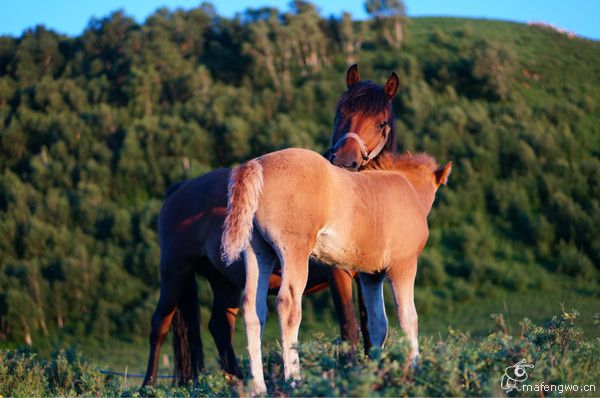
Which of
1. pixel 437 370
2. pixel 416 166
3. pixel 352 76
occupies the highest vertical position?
pixel 352 76

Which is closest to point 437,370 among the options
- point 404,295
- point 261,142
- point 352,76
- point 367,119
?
point 404,295

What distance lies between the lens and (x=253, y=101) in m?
34.7

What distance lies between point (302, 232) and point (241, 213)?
14.8 inches

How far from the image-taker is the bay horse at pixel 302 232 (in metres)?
4.37

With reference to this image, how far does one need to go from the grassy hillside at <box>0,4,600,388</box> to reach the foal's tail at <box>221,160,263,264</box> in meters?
9.40

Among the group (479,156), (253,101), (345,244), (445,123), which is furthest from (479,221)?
(345,244)

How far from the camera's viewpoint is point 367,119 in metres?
6.70

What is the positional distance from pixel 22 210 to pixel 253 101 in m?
12.8

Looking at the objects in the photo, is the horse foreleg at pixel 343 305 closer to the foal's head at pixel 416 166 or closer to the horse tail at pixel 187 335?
the foal's head at pixel 416 166

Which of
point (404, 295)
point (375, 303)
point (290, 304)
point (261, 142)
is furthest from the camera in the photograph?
point (261, 142)

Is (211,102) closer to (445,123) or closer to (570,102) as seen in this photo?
(445,123)

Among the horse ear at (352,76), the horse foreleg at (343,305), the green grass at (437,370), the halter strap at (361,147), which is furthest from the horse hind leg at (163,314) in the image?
the horse ear at (352,76)

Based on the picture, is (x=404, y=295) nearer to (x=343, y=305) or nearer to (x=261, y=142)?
(x=343, y=305)

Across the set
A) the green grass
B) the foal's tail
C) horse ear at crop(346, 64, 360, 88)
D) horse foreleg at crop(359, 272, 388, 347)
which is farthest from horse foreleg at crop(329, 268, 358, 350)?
the foal's tail
